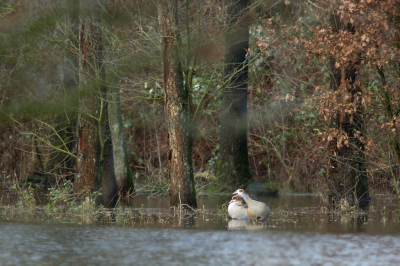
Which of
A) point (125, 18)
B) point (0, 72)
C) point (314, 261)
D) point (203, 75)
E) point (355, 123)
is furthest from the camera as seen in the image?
point (0, 72)

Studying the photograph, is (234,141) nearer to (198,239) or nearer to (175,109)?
(175,109)

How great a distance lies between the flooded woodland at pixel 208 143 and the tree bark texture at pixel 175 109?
0.03 metres

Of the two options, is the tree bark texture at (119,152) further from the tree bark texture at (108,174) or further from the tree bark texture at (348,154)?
the tree bark texture at (348,154)

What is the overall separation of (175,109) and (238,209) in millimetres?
2877

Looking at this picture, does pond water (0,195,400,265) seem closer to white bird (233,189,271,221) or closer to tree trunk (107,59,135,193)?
white bird (233,189,271,221)

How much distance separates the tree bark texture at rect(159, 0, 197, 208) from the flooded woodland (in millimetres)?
34

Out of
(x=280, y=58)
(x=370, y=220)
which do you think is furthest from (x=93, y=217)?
(x=280, y=58)

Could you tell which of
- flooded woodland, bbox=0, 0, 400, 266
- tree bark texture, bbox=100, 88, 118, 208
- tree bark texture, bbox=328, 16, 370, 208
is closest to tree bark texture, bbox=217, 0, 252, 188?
flooded woodland, bbox=0, 0, 400, 266

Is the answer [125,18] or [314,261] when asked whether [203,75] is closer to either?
[125,18]

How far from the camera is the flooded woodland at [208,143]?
9.23 meters

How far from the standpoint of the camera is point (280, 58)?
951 inches

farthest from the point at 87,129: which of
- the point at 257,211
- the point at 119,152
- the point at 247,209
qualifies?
the point at 257,211

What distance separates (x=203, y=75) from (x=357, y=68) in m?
6.68

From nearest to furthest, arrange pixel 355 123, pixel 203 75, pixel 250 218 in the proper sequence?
pixel 250 218
pixel 355 123
pixel 203 75
